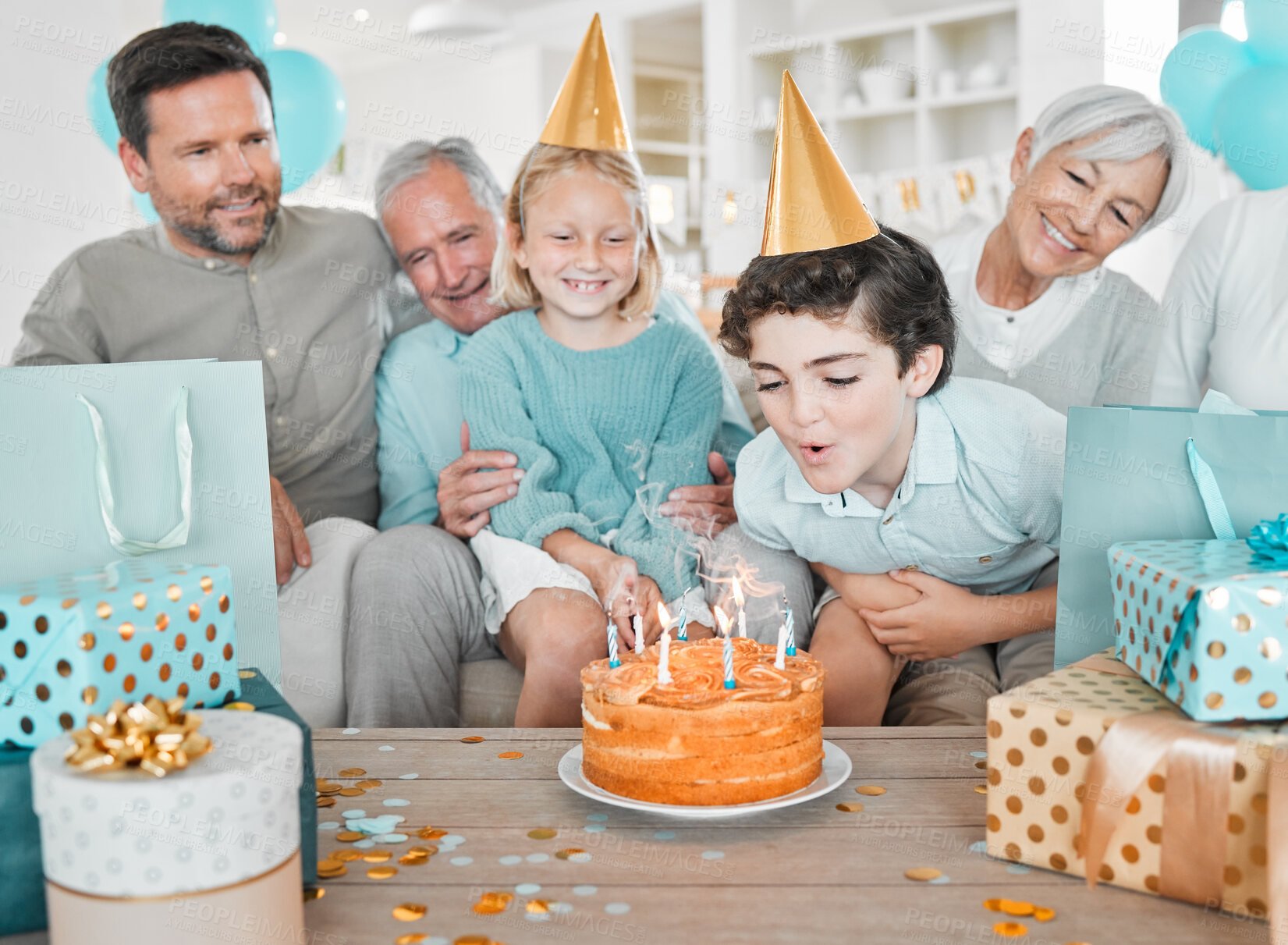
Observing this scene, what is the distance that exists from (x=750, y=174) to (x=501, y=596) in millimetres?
4585

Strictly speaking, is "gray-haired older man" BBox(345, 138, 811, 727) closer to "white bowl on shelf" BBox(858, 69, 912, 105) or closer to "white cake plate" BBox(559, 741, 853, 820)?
"white cake plate" BBox(559, 741, 853, 820)

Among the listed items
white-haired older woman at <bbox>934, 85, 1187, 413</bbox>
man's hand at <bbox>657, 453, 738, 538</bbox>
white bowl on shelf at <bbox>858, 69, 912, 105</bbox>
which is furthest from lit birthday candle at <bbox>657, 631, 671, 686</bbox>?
white bowl on shelf at <bbox>858, 69, 912, 105</bbox>

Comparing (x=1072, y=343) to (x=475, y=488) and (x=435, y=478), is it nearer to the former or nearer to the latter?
(x=475, y=488)

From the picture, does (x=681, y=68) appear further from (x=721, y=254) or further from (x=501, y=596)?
(x=501, y=596)

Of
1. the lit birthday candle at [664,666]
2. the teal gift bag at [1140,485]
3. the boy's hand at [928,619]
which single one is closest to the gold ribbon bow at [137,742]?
the lit birthday candle at [664,666]

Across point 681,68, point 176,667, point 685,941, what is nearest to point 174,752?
point 176,667

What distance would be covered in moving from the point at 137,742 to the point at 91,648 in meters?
0.15

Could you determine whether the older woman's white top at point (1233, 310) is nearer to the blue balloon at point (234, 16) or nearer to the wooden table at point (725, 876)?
the wooden table at point (725, 876)

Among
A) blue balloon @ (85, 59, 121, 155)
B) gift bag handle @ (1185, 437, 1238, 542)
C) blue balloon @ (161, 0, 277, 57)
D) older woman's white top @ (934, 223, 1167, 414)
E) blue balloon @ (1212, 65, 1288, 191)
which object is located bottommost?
gift bag handle @ (1185, 437, 1238, 542)

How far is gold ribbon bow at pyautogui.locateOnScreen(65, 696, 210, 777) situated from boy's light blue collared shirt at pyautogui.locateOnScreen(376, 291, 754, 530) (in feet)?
4.62

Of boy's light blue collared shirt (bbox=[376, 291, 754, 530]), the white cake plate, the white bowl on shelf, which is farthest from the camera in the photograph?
the white bowl on shelf

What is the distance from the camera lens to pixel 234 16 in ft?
8.07

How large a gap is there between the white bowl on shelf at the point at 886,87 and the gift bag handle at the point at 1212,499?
467 cm

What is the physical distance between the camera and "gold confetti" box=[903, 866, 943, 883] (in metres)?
0.89
